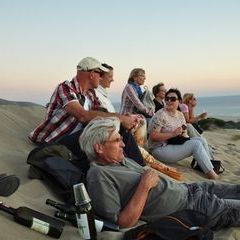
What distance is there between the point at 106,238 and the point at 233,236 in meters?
1.13

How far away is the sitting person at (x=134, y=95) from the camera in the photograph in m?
9.09

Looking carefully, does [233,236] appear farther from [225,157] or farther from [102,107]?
[225,157]

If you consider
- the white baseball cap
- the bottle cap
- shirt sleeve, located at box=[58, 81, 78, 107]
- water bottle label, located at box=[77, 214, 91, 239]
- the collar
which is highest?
the white baseball cap

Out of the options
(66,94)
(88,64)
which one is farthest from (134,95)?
(66,94)

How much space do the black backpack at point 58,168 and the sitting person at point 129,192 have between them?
1.19ft

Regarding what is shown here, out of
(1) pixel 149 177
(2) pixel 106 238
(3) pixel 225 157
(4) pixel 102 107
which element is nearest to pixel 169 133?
(4) pixel 102 107

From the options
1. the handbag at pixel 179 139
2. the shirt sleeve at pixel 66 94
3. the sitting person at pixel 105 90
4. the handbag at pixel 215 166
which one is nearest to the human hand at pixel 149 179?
the shirt sleeve at pixel 66 94

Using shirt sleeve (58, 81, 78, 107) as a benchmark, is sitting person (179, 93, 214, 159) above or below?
below

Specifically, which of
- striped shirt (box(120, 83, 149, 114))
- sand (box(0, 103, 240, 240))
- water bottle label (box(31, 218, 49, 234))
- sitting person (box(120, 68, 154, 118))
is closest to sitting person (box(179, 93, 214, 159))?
sand (box(0, 103, 240, 240))

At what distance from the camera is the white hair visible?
448cm

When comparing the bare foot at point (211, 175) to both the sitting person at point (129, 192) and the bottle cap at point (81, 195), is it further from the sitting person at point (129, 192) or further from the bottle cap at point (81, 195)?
the bottle cap at point (81, 195)

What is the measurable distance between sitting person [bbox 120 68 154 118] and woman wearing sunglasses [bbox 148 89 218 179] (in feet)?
3.14

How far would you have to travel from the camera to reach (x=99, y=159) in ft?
14.9

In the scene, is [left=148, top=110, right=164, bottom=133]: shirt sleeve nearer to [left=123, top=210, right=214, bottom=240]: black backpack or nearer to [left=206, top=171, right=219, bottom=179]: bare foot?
[left=206, top=171, right=219, bottom=179]: bare foot
